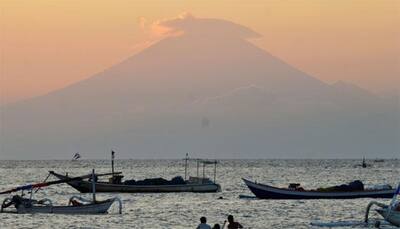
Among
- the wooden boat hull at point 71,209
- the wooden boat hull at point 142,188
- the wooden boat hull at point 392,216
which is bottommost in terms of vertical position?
the wooden boat hull at point 71,209

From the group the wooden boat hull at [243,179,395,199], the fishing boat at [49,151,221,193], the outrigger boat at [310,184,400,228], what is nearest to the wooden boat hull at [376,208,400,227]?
the outrigger boat at [310,184,400,228]

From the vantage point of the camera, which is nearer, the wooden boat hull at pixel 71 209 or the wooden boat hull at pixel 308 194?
the wooden boat hull at pixel 71 209

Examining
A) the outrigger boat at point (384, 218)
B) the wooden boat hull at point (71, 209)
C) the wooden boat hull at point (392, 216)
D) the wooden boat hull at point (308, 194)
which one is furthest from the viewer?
the wooden boat hull at point (308, 194)

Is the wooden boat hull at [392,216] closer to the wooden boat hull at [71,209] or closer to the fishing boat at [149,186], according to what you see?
the wooden boat hull at [71,209]

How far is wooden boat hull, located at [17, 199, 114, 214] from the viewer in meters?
Result: 64.6

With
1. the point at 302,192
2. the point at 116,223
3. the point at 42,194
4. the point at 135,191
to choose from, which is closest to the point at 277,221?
the point at 116,223

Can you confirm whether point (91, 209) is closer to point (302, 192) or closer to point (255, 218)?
point (255, 218)

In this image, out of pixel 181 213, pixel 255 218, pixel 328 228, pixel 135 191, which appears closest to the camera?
pixel 328 228

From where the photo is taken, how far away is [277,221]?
62750mm

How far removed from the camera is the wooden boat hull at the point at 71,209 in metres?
64.6

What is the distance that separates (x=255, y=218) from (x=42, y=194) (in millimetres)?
39440

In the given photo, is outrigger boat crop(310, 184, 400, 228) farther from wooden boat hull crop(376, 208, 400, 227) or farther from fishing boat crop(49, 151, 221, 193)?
fishing boat crop(49, 151, 221, 193)

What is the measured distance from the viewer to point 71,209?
212 feet

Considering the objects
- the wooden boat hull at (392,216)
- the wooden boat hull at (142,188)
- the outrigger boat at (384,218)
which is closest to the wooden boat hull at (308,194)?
the wooden boat hull at (142,188)
